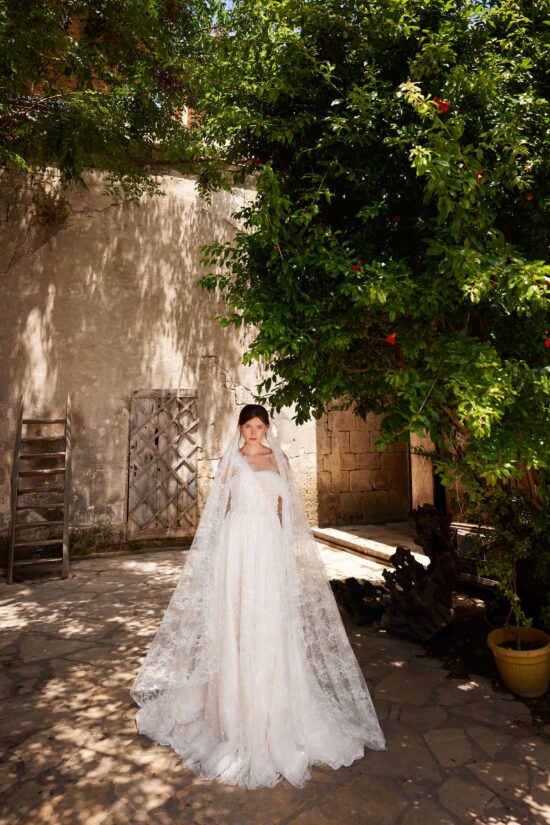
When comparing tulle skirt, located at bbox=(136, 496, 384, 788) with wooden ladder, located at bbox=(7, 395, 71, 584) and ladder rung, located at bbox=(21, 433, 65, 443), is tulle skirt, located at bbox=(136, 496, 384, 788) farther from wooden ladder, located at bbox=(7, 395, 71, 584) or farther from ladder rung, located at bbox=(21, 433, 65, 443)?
ladder rung, located at bbox=(21, 433, 65, 443)

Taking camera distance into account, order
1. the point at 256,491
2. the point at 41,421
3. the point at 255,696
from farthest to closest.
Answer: the point at 41,421
the point at 256,491
the point at 255,696

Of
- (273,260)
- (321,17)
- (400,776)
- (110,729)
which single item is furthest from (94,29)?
(400,776)

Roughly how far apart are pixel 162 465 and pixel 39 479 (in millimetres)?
1748

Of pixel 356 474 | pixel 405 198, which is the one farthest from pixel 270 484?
pixel 356 474

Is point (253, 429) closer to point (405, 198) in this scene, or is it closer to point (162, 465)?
point (405, 198)

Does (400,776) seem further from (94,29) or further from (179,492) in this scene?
(94,29)

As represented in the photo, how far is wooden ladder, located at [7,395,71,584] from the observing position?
6.73m

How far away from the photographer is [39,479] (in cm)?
744

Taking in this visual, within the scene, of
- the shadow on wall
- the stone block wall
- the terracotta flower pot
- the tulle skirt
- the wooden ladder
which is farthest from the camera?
the stone block wall

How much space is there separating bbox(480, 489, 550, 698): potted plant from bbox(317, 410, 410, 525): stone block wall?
5750mm

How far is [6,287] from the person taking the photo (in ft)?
24.3

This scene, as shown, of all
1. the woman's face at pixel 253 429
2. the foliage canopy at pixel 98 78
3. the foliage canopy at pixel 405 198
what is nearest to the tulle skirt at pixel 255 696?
the woman's face at pixel 253 429

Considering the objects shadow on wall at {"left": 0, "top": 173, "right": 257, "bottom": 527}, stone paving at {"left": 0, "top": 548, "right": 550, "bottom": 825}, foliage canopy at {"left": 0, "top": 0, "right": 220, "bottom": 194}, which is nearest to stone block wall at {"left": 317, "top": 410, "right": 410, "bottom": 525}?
shadow on wall at {"left": 0, "top": 173, "right": 257, "bottom": 527}

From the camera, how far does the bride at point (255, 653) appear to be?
8.55 feet
